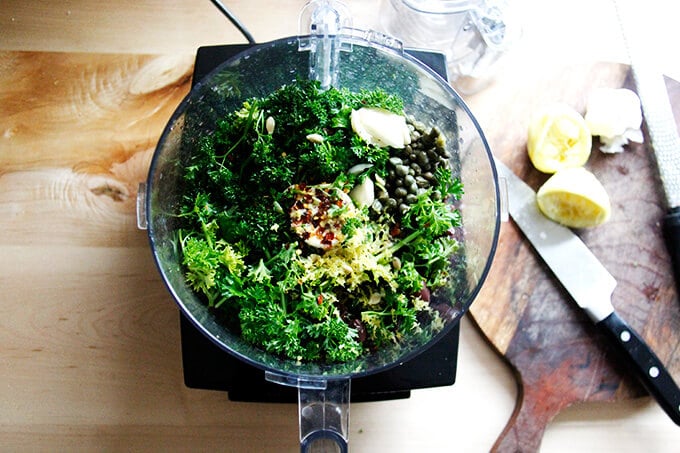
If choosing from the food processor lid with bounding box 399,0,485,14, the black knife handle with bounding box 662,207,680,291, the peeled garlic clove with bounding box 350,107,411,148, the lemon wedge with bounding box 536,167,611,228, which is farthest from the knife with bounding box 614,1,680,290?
the peeled garlic clove with bounding box 350,107,411,148

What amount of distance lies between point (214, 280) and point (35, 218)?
0.44 metres

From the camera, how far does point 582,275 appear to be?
1.12m

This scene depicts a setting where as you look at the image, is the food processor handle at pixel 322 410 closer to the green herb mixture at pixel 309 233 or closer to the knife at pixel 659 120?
the green herb mixture at pixel 309 233

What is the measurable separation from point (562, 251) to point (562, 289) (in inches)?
2.7

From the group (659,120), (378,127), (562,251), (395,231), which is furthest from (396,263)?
(659,120)

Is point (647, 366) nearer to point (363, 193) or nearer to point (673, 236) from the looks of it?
point (673, 236)

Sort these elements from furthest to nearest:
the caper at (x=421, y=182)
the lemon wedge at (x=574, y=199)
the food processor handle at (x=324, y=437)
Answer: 1. the lemon wedge at (x=574, y=199)
2. the caper at (x=421, y=182)
3. the food processor handle at (x=324, y=437)

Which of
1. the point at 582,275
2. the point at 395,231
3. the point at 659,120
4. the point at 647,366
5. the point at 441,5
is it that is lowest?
the point at 647,366

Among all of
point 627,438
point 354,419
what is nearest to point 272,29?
point 354,419

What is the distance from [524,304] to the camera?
1.13 metres

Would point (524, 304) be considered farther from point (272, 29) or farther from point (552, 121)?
point (272, 29)

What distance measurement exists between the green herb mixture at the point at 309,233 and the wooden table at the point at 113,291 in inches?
9.7

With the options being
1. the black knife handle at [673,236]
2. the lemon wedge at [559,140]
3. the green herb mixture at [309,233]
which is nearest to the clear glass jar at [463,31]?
the lemon wedge at [559,140]

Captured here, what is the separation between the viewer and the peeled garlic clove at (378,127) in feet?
3.06
